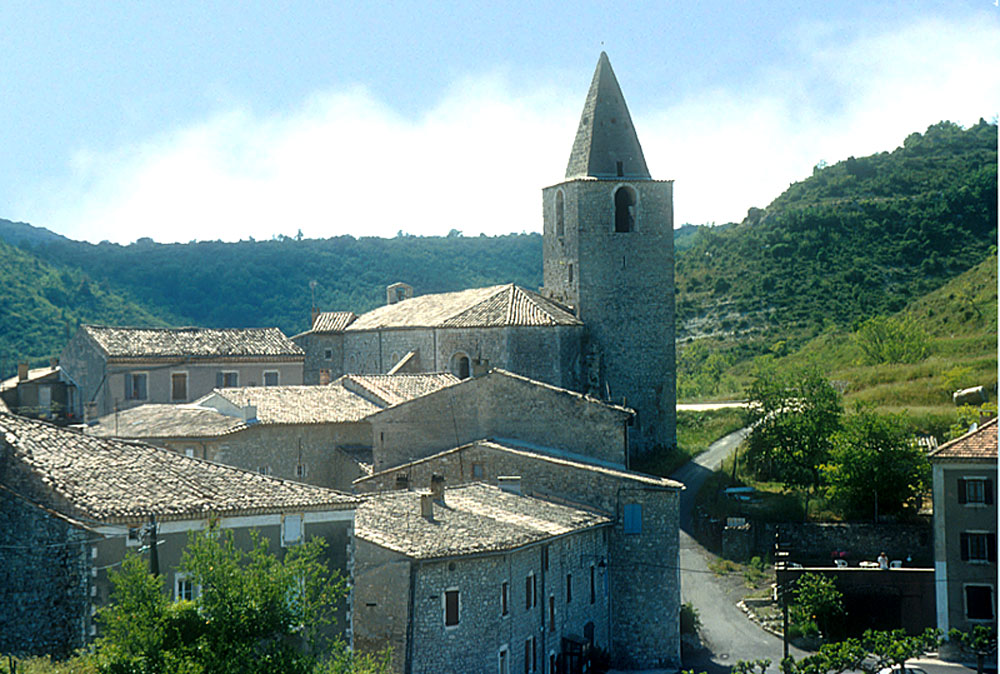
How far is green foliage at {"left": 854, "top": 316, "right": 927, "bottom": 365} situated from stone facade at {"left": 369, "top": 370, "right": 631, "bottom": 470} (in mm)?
34450

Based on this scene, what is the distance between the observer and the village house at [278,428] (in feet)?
116

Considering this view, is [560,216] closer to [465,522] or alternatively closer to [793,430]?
[793,430]

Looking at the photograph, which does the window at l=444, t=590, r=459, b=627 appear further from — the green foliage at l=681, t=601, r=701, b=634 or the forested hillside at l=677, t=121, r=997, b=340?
the forested hillside at l=677, t=121, r=997, b=340

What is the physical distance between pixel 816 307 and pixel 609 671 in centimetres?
5479

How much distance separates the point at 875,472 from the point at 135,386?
84.5 ft

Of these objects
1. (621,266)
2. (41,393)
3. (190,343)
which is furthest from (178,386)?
(621,266)

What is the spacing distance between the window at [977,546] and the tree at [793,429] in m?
9.52

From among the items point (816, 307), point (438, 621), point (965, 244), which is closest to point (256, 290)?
point (816, 307)

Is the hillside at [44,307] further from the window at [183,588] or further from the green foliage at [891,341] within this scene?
the window at [183,588]

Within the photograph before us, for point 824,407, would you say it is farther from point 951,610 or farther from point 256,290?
point 256,290

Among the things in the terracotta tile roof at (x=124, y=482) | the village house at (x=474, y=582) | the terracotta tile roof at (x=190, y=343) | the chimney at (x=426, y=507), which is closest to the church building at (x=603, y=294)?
the terracotta tile roof at (x=190, y=343)

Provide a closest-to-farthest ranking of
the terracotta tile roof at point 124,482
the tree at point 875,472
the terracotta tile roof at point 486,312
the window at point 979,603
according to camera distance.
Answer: the terracotta tile roof at point 124,482 → the window at point 979,603 → the tree at point 875,472 → the terracotta tile roof at point 486,312

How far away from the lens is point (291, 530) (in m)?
20.1

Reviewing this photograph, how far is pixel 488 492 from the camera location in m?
29.2
